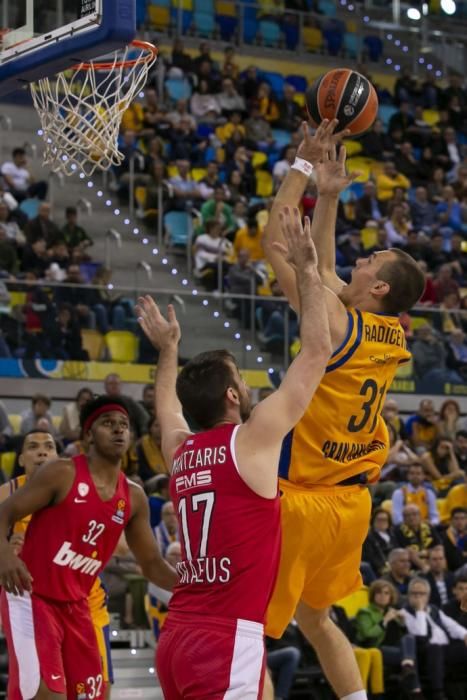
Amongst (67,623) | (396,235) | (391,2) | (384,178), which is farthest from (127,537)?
(391,2)

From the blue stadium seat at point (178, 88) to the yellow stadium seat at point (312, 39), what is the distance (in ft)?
13.6

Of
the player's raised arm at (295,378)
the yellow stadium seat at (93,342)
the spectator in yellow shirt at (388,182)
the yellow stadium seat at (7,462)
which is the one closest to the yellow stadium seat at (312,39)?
the spectator in yellow shirt at (388,182)

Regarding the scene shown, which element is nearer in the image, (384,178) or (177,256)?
(177,256)

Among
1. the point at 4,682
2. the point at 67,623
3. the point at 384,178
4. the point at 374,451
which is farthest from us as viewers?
the point at 384,178

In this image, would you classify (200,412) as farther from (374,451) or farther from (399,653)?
(399,653)

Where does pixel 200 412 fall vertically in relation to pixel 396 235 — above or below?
below

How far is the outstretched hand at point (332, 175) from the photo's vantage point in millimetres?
6410

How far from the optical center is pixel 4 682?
36.6 ft

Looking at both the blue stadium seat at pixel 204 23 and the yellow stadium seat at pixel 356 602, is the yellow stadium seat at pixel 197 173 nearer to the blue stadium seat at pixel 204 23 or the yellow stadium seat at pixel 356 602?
the blue stadium seat at pixel 204 23

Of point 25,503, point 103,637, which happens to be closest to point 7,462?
point 103,637

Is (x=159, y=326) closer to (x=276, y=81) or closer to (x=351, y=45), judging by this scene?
(x=276, y=81)

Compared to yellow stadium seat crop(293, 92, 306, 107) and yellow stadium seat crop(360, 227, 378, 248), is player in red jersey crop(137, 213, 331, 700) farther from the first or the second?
yellow stadium seat crop(293, 92, 306, 107)

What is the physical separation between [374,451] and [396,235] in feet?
42.2

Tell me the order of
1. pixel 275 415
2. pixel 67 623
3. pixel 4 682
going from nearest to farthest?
pixel 275 415 < pixel 67 623 < pixel 4 682
